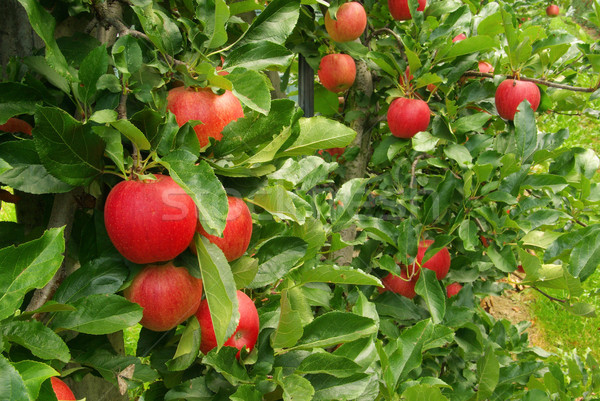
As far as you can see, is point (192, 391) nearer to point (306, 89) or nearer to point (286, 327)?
point (286, 327)

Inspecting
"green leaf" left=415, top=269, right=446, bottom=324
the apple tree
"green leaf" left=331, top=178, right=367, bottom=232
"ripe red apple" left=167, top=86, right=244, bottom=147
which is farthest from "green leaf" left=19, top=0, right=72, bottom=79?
"green leaf" left=415, top=269, right=446, bottom=324

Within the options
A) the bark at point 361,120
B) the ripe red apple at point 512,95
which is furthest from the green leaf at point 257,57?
the bark at point 361,120

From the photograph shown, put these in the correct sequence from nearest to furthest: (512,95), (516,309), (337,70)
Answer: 1. (512,95)
2. (337,70)
3. (516,309)

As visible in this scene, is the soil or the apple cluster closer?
the apple cluster

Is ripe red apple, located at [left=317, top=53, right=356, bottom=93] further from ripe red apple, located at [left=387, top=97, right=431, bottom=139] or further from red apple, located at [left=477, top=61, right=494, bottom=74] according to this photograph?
red apple, located at [left=477, top=61, right=494, bottom=74]

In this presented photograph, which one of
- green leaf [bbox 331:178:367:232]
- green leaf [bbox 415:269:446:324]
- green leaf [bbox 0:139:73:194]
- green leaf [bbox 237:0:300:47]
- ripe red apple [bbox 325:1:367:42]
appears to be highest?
green leaf [bbox 237:0:300:47]

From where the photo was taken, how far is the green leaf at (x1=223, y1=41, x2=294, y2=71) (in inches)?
26.7

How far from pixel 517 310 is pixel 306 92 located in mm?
2273

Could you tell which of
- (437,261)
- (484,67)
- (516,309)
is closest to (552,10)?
(516,309)

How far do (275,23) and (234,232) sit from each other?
1.04 feet

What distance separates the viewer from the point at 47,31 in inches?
21.6

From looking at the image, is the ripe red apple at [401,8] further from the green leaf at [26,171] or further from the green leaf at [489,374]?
the green leaf at [26,171]

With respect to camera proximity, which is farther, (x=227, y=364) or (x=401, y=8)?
(x=401, y=8)

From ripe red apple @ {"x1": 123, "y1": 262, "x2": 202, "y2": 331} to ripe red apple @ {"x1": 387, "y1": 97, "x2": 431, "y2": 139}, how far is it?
956mm
